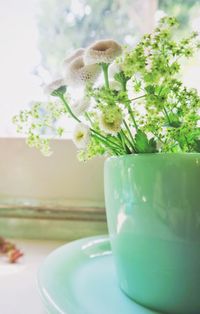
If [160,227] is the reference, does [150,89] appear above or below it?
above

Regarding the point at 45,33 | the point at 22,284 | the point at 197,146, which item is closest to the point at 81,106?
the point at 197,146

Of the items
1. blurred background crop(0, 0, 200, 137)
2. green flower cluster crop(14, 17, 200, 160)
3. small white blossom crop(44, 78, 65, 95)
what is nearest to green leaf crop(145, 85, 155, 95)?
green flower cluster crop(14, 17, 200, 160)

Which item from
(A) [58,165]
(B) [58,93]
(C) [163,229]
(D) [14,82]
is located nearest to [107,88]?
(B) [58,93]

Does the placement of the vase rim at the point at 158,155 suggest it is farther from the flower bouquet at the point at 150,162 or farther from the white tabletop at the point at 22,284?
the white tabletop at the point at 22,284

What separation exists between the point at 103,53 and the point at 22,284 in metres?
0.34

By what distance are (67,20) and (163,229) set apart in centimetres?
64

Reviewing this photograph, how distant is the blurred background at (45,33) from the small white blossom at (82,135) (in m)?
0.45

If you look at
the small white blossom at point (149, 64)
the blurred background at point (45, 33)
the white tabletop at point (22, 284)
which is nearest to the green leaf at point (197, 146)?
the small white blossom at point (149, 64)

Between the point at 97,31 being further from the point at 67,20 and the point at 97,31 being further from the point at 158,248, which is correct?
the point at 158,248

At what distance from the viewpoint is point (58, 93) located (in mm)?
426

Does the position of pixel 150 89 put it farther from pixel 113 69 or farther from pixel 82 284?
pixel 82 284

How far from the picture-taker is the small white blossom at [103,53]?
14.9 inches

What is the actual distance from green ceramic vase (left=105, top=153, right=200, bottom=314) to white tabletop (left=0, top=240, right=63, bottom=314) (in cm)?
13

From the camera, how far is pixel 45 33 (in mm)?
837
